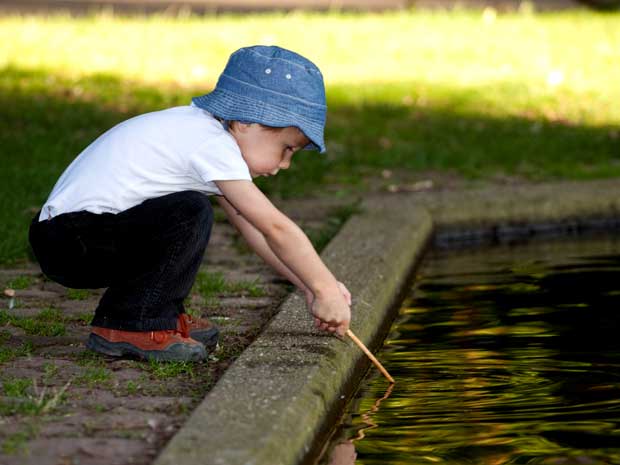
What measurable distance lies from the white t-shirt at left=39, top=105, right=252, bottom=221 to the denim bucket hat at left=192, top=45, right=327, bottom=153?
9 centimetres

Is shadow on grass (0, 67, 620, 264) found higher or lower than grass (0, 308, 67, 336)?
lower

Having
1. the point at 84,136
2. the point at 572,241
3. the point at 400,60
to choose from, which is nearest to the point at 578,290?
the point at 572,241

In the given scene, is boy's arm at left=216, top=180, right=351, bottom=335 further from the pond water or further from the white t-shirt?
the pond water

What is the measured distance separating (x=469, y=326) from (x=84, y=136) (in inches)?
156

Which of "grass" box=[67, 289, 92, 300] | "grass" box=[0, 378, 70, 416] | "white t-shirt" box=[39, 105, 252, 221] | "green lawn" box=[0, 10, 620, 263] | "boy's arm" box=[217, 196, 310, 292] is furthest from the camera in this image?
"green lawn" box=[0, 10, 620, 263]

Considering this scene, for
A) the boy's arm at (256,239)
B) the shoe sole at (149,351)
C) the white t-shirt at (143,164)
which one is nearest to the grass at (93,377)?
the shoe sole at (149,351)

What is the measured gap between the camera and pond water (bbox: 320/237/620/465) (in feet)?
10.9

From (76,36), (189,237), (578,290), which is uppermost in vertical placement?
(189,237)

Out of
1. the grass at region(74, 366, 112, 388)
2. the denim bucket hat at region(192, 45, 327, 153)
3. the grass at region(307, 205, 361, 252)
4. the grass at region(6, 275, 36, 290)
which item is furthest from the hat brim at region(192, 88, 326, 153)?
the grass at region(307, 205, 361, 252)

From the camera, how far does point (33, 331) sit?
4.21 metres

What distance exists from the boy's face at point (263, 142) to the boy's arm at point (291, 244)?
178 mm

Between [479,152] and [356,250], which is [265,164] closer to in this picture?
[356,250]

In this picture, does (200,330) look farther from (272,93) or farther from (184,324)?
(272,93)

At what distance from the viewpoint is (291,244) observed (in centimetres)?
359
